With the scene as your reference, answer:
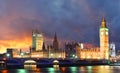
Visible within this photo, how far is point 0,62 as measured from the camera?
199000mm

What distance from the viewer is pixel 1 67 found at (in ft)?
653

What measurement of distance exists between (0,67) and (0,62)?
2.68 metres

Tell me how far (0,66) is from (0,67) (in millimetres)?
797

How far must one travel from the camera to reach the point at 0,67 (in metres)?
198

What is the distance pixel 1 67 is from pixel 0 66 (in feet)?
2.49

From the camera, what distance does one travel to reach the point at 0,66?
199125 mm

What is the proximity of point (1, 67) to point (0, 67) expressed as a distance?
2.51ft

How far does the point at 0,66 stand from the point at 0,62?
2156mm
